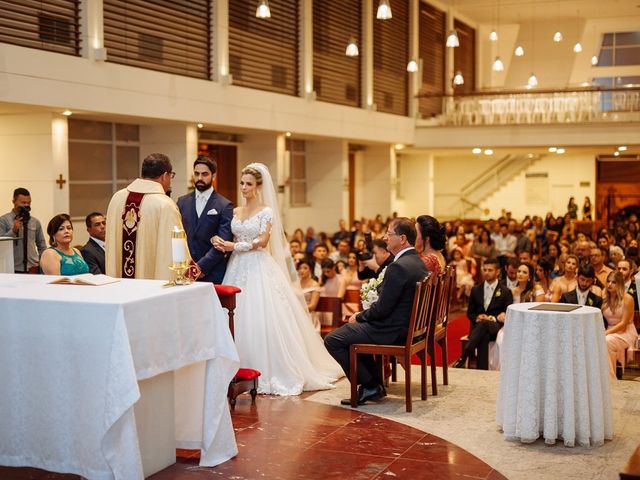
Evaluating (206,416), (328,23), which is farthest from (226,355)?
(328,23)

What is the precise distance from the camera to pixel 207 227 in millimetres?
7297

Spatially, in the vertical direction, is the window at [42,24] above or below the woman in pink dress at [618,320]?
above

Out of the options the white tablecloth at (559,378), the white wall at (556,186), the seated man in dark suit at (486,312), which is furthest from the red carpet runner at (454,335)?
the white wall at (556,186)

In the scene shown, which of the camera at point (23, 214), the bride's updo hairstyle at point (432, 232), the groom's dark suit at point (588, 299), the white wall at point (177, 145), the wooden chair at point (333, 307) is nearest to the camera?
the bride's updo hairstyle at point (432, 232)

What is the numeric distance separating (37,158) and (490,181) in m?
19.2

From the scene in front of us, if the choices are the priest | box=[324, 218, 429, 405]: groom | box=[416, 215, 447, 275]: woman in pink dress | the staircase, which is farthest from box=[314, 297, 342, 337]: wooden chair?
the staircase

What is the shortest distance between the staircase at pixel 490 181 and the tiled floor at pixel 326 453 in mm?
23020

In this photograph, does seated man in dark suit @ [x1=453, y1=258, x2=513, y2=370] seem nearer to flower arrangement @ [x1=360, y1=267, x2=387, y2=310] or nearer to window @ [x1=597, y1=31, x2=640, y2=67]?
flower arrangement @ [x1=360, y1=267, x2=387, y2=310]

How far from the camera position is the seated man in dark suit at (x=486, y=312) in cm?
941

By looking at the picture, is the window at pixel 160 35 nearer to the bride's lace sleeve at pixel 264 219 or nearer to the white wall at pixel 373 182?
the bride's lace sleeve at pixel 264 219

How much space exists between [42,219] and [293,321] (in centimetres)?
581

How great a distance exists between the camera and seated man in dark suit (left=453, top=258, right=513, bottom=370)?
9406 mm

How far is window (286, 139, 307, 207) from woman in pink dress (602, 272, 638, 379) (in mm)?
11953

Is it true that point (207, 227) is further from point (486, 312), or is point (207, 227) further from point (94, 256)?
point (486, 312)
